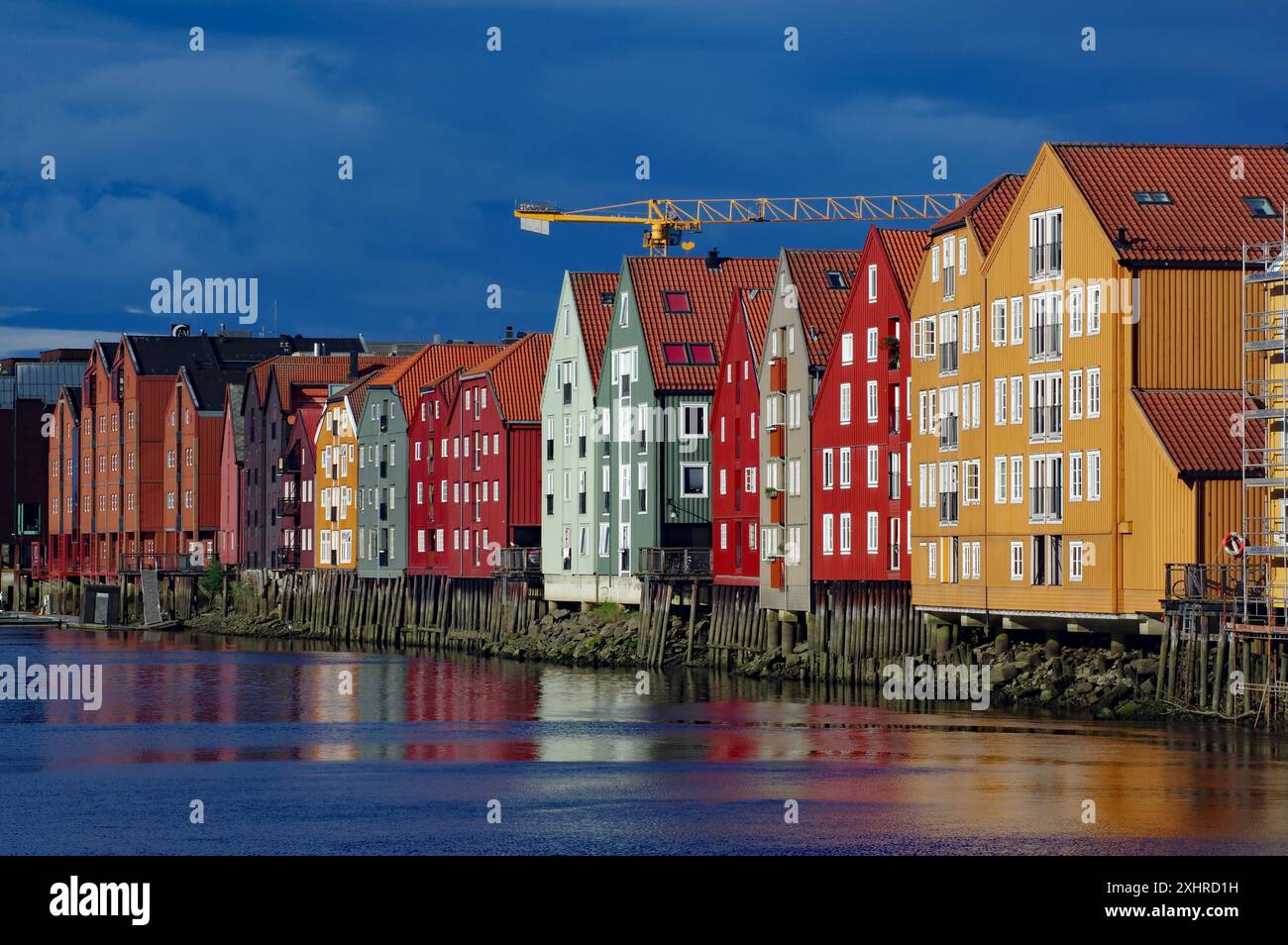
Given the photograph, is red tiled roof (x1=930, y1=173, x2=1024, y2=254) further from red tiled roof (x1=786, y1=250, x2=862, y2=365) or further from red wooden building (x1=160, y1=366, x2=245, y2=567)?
red wooden building (x1=160, y1=366, x2=245, y2=567)

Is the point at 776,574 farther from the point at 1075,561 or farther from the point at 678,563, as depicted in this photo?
the point at 1075,561

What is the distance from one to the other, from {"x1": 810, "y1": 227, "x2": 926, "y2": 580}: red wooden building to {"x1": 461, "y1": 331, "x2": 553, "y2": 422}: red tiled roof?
103 ft

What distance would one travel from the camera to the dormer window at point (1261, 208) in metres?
71.1

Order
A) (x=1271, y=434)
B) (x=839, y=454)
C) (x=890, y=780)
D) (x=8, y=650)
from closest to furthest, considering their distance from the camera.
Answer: (x=890, y=780) < (x=1271, y=434) < (x=839, y=454) < (x=8, y=650)

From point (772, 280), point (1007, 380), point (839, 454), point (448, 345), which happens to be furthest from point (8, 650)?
point (1007, 380)

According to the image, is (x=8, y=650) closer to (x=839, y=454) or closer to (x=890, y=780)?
(x=839, y=454)

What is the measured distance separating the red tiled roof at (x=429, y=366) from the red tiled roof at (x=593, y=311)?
23.8m

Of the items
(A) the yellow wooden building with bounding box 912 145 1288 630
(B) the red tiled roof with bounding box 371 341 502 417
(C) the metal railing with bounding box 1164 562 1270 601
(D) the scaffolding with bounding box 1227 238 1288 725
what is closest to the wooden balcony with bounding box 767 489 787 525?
(A) the yellow wooden building with bounding box 912 145 1288 630

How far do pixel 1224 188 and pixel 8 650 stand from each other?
80.4 m

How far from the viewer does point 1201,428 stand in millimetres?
67750

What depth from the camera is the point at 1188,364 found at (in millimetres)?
68938

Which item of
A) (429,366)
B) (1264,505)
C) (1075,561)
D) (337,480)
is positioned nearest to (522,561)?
(429,366)

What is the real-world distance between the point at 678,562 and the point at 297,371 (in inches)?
2566

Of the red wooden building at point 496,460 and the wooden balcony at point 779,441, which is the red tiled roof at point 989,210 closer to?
the wooden balcony at point 779,441
